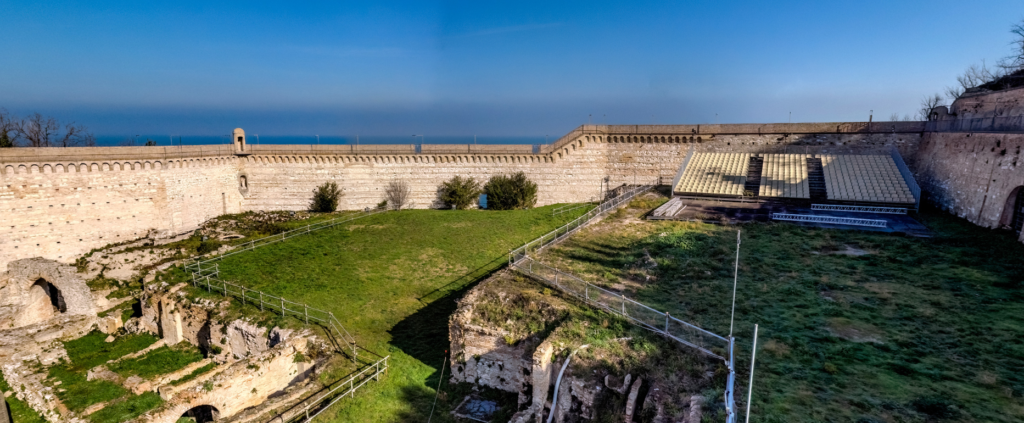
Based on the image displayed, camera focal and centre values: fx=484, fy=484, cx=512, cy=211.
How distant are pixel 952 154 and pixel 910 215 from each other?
3.72 metres

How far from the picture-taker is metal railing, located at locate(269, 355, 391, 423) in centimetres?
1176

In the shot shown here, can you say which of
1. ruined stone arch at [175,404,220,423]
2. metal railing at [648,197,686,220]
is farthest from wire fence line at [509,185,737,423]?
ruined stone arch at [175,404,220,423]

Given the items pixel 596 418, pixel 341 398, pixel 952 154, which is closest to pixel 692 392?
pixel 596 418

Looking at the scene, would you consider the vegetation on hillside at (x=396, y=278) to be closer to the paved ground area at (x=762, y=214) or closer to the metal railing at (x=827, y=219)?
the paved ground area at (x=762, y=214)

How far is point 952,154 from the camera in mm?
22406

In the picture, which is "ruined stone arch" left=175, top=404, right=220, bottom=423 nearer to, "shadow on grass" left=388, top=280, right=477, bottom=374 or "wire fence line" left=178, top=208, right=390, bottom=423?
"wire fence line" left=178, top=208, right=390, bottom=423

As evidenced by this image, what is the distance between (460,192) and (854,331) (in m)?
24.3

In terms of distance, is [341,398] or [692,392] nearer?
[692,392]

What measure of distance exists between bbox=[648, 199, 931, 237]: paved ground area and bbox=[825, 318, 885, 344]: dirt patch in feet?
33.7

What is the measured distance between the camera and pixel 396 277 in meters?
19.2

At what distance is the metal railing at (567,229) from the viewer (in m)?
17.6

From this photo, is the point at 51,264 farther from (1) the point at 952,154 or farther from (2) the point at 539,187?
(1) the point at 952,154

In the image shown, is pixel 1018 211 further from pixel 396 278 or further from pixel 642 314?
pixel 396 278

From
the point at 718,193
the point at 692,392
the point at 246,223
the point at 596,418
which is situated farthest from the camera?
the point at 246,223
